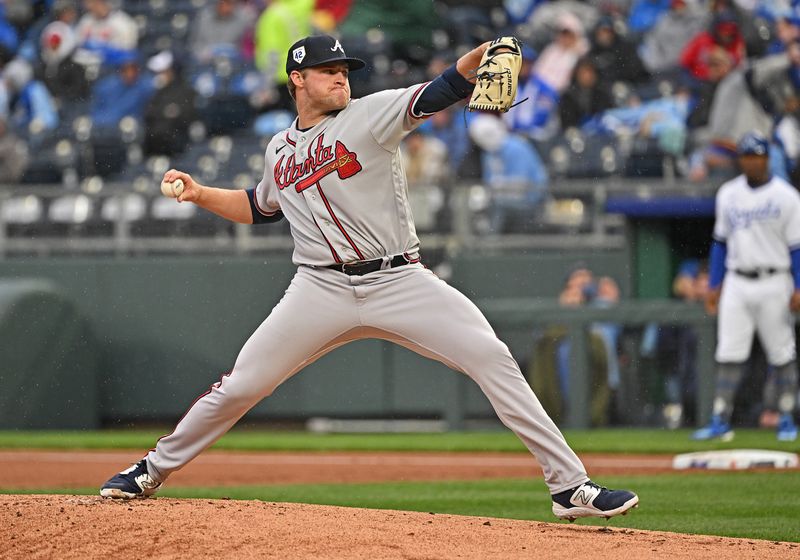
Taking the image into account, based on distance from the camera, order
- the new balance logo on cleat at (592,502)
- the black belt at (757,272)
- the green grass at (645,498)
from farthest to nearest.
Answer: the black belt at (757,272) → the green grass at (645,498) → the new balance logo on cleat at (592,502)

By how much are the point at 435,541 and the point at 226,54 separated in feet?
33.7

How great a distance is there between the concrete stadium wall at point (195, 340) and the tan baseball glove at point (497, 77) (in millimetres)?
7164

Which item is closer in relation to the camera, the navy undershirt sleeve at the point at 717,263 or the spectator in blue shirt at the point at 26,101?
the navy undershirt sleeve at the point at 717,263

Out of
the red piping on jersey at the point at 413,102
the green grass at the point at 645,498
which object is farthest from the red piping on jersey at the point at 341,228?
the green grass at the point at 645,498

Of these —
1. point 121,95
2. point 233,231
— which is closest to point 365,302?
point 233,231

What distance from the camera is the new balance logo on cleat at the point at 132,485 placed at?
16.8 feet

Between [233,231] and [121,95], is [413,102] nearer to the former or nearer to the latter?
[233,231]

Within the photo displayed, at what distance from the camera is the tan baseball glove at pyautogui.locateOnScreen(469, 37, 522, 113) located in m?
4.46

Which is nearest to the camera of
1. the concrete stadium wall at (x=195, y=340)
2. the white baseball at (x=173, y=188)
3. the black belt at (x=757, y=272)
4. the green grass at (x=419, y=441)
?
the white baseball at (x=173, y=188)

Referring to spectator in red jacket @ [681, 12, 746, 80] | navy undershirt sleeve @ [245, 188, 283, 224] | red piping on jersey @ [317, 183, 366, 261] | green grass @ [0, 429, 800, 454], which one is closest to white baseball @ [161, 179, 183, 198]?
navy undershirt sleeve @ [245, 188, 283, 224]

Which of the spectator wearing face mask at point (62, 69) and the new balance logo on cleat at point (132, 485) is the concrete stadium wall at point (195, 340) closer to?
the spectator wearing face mask at point (62, 69)

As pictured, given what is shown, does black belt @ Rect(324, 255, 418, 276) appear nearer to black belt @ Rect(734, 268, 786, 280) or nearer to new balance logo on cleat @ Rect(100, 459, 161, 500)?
new balance logo on cleat @ Rect(100, 459, 161, 500)

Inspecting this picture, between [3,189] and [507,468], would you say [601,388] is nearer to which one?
[507,468]

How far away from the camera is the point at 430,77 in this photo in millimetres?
12852
